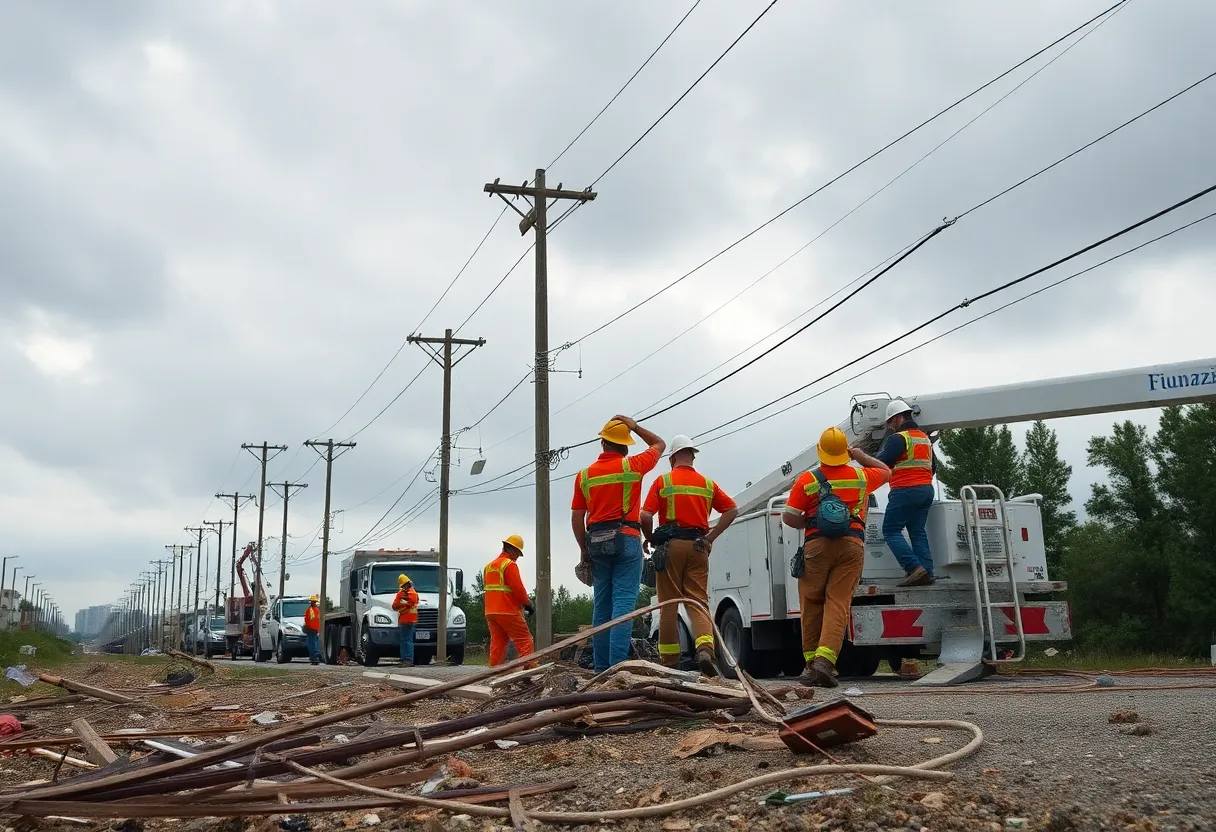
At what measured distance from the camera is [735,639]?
41.8 ft

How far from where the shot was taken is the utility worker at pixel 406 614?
24562 mm

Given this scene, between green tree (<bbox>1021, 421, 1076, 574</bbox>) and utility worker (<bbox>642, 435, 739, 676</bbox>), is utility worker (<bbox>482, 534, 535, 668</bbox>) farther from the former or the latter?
green tree (<bbox>1021, 421, 1076, 574</bbox>)

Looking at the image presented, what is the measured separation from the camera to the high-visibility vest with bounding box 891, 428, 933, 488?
10797mm

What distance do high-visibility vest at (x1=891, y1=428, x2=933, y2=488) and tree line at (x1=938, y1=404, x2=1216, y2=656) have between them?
123 feet

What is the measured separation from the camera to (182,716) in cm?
908

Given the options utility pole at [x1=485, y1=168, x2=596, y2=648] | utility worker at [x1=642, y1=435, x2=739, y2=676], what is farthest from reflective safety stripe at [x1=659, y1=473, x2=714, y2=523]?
utility pole at [x1=485, y1=168, x2=596, y2=648]

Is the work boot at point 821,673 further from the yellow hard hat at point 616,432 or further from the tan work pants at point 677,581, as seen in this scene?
the yellow hard hat at point 616,432

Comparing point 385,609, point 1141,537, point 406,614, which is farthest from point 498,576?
point 1141,537

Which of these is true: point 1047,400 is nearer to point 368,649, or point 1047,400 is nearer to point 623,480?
point 623,480

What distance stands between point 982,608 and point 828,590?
8.14 feet

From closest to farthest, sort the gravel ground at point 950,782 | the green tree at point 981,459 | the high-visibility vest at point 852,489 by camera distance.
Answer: the gravel ground at point 950,782 → the high-visibility vest at point 852,489 → the green tree at point 981,459

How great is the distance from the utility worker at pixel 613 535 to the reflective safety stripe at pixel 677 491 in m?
0.25

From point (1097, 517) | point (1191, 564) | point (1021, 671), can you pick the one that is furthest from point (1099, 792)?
point (1097, 517)

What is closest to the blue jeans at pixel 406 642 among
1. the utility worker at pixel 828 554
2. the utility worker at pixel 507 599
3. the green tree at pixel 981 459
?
the utility worker at pixel 507 599
